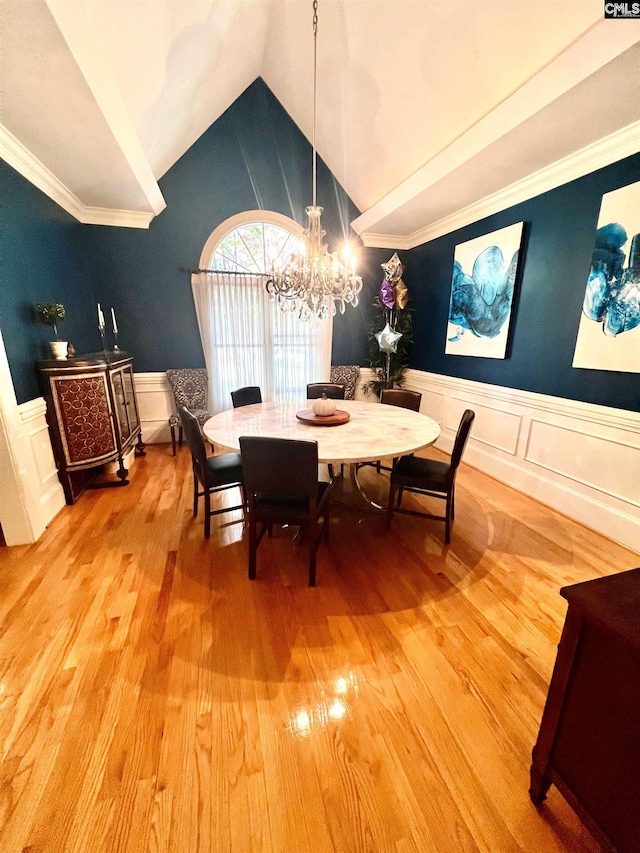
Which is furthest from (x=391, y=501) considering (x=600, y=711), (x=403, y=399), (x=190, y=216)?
(x=190, y=216)

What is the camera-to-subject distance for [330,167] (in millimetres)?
4539

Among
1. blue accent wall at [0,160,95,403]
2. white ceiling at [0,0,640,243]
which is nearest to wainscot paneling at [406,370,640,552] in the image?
white ceiling at [0,0,640,243]

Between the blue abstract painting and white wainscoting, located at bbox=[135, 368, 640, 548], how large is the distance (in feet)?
1.46

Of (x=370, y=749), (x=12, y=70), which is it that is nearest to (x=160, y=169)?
(x=12, y=70)

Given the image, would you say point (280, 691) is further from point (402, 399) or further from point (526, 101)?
point (526, 101)

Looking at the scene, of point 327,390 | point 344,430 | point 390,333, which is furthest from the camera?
point 390,333

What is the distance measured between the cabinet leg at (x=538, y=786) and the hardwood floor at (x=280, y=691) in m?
0.04

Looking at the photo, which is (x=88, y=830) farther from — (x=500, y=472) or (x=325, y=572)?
(x=500, y=472)

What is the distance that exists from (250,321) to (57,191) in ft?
7.19

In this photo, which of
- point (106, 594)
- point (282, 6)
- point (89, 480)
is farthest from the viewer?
point (89, 480)

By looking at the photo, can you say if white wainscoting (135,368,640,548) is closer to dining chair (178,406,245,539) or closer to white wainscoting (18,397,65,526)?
dining chair (178,406,245,539)

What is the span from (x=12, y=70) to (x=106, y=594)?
2823 millimetres

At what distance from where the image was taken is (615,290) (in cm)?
237

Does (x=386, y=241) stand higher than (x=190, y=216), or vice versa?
(x=190, y=216)
